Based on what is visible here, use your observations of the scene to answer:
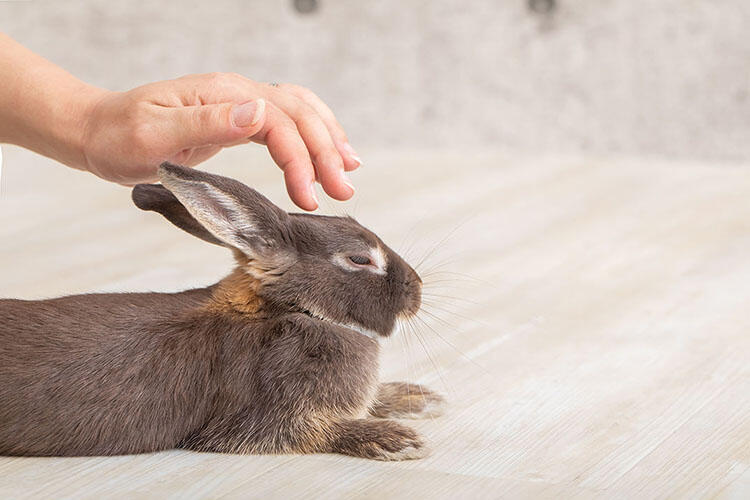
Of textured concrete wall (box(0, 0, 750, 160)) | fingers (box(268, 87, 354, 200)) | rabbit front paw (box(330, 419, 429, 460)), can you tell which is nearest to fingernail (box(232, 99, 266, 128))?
fingers (box(268, 87, 354, 200))

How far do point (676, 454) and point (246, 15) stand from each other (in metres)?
3.60

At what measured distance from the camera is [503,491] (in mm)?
1563

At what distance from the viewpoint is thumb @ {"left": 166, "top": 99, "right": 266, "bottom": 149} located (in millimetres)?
1788

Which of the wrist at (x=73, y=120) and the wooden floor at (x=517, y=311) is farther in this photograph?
the wrist at (x=73, y=120)

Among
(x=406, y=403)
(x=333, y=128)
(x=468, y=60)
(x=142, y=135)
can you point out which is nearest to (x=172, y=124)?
(x=142, y=135)

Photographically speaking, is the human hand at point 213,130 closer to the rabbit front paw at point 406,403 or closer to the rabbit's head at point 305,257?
the rabbit's head at point 305,257

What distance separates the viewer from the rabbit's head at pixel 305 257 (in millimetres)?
1670

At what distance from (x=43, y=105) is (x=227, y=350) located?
694mm

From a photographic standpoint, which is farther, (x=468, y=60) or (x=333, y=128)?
(x=468, y=60)

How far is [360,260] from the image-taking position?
176cm

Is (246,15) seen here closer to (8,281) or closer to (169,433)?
(8,281)

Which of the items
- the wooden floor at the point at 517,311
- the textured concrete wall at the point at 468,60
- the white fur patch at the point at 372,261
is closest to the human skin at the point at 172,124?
the white fur patch at the point at 372,261

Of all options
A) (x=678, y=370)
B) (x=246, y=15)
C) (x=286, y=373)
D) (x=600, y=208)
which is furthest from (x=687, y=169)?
(x=286, y=373)

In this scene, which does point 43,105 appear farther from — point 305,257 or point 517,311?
point 517,311
